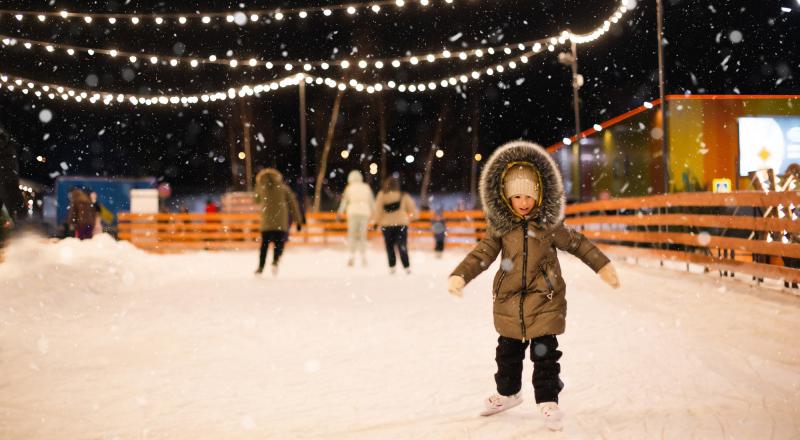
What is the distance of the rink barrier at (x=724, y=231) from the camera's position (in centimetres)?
729

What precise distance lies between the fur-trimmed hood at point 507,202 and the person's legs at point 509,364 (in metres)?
0.51

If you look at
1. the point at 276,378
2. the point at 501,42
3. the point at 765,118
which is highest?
the point at 501,42

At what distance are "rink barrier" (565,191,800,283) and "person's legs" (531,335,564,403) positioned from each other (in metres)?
4.88

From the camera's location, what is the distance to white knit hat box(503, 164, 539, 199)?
10.3ft

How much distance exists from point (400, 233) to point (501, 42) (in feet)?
29.4

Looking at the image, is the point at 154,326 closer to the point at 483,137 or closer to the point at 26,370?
the point at 26,370

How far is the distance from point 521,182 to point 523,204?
0.10 metres

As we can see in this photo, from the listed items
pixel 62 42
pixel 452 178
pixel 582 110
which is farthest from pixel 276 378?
pixel 452 178

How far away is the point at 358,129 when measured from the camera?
41062 mm

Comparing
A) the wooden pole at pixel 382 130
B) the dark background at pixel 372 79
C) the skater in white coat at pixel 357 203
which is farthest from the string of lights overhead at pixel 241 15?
the wooden pole at pixel 382 130

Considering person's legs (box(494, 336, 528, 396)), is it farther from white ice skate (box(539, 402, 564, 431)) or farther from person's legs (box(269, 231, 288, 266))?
person's legs (box(269, 231, 288, 266))

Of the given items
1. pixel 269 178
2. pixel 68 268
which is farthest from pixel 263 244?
pixel 68 268

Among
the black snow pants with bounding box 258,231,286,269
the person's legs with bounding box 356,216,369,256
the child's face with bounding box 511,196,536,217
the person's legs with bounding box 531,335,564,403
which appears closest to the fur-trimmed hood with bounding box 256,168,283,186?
the black snow pants with bounding box 258,231,286,269

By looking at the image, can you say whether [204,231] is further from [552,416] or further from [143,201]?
[552,416]
